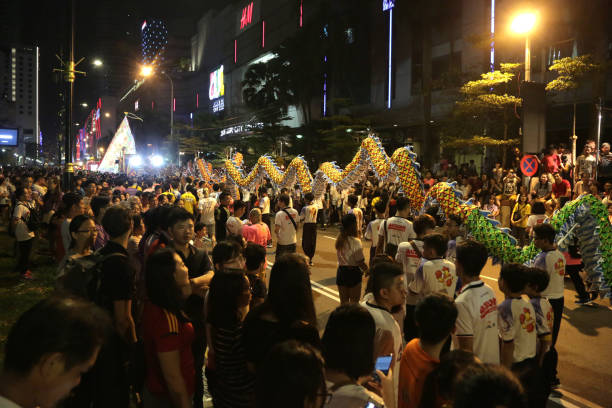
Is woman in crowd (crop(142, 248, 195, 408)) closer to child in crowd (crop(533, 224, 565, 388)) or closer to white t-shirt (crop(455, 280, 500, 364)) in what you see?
white t-shirt (crop(455, 280, 500, 364))

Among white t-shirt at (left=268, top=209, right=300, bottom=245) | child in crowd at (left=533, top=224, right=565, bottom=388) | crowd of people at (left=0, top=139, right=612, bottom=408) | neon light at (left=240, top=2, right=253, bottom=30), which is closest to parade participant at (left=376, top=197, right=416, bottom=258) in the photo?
crowd of people at (left=0, top=139, right=612, bottom=408)

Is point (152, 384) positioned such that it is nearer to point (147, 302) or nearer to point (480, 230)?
point (147, 302)

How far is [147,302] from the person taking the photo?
3.19 metres

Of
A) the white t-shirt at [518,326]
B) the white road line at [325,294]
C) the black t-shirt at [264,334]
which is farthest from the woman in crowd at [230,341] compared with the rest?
the white road line at [325,294]

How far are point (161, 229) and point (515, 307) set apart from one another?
3.31 metres

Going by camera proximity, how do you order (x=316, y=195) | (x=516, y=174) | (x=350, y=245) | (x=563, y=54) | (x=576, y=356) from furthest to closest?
(x=563, y=54) < (x=516, y=174) < (x=316, y=195) < (x=350, y=245) < (x=576, y=356)

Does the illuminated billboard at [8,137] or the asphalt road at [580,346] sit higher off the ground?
the illuminated billboard at [8,137]

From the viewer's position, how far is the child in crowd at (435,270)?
4703mm

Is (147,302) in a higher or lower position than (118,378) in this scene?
higher

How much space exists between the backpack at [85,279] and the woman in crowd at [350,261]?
3494 mm

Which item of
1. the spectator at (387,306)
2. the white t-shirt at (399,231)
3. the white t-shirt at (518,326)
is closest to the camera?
the spectator at (387,306)

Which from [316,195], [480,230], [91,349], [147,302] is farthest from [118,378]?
[316,195]

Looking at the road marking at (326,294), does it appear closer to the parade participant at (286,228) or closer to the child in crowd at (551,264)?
the parade participant at (286,228)

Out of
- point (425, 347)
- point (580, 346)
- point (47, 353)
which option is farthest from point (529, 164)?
point (47, 353)
